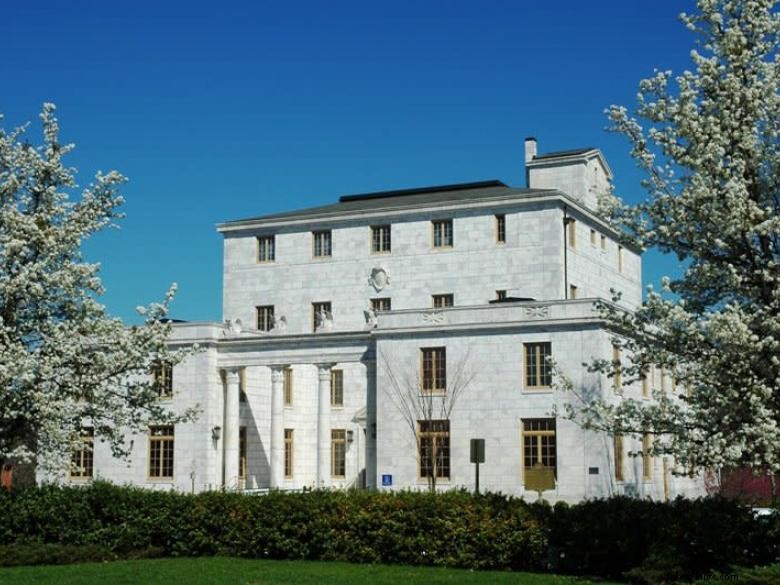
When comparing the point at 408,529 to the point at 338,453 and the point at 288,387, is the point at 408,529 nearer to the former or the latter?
the point at 338,453

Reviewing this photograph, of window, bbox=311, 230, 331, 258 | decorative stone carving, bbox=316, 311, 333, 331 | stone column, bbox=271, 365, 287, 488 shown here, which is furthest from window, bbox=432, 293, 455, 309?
stone column, bbox=271, 365, 287, 488

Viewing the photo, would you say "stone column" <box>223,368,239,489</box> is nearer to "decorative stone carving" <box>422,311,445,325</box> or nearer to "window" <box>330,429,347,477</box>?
"window" <box>330,429,347,477</box>

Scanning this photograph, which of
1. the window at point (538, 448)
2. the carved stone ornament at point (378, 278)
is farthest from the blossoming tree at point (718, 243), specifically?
the carved stone ornament at point (378, 278)

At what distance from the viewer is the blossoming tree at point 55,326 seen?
83.0ft

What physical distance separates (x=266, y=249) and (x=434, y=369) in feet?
52.5

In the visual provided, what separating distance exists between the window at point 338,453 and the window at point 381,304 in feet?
20.7

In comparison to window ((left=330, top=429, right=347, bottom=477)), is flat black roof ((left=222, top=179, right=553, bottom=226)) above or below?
above

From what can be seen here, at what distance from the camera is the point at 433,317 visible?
44.2m

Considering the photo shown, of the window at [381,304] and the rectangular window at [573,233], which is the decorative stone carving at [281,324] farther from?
the rectangular window at [573,233]

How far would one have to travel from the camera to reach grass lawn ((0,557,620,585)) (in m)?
20.1

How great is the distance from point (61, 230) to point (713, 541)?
16.5 meters

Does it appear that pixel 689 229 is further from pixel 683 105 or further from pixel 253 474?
pixel 253 474

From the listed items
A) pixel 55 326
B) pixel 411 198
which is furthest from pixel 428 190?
pixel 55 326

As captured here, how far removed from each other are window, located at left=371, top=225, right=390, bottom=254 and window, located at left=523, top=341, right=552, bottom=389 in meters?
13.4
